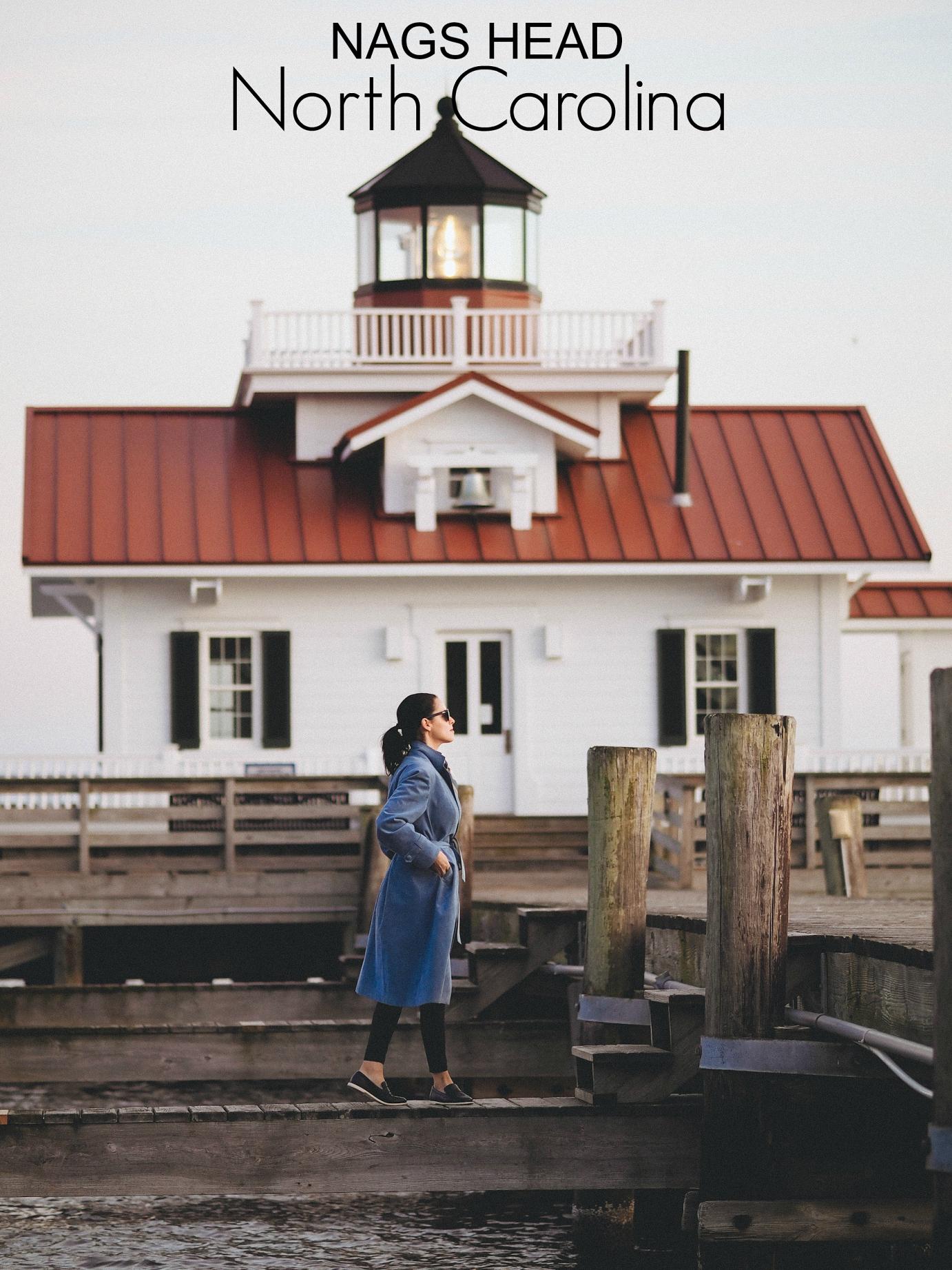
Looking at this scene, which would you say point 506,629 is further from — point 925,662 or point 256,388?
point 925,662

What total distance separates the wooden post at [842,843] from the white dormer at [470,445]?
9.37 m

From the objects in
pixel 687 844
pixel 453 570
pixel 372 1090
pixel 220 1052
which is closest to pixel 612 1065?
pixel 372 1090

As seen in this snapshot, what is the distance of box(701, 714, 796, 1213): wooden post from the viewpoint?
7.49 metres

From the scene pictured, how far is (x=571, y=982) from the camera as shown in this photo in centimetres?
1159

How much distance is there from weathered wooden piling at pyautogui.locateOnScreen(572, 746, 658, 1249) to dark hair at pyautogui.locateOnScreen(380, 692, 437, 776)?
94 cm

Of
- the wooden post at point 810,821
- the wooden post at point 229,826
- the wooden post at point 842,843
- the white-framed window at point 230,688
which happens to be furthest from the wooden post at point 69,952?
the wooden post at point 842,843

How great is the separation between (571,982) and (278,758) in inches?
472

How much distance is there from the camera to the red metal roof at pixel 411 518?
23469mm

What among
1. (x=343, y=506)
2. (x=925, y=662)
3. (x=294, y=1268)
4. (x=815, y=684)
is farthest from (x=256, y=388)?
(x=294, y=1268)

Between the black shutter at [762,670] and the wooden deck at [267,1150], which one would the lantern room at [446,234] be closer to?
the black shutter at [762,670]

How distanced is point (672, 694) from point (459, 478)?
12.0 ft

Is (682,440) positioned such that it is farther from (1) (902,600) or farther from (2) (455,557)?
(1) (902,600)

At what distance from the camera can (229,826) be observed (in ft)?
61.0

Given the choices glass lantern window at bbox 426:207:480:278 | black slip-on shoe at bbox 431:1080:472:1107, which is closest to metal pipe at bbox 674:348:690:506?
glass lantern window at bbox 426:207:480:278
